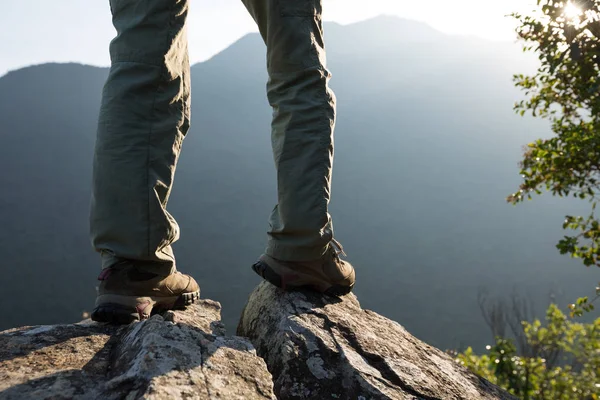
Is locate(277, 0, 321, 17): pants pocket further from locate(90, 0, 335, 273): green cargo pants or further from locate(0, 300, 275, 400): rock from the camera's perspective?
locate(0, 300, 275, 400): rock

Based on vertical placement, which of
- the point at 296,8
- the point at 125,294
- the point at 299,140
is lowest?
the point at 125,294

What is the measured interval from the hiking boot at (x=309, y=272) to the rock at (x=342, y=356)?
38 millimetres

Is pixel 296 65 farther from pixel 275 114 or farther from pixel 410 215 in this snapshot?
pixel 410 215

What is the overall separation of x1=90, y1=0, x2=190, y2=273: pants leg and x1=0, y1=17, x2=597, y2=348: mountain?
3695 centimetres

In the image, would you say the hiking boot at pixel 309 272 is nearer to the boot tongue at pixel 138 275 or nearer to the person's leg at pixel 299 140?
the person's leg at pixel 299 140

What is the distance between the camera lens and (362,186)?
5812 cm

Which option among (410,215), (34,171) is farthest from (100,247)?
(410,215)

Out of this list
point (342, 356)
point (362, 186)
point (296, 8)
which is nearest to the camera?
point (342, 356)

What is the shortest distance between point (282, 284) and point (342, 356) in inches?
14.1

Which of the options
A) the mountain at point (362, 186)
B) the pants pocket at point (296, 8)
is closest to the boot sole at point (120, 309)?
the pants pocket at point (296, 8)

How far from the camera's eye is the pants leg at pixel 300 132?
5.01 feet

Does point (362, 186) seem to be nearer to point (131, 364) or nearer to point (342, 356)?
point (342, 356)

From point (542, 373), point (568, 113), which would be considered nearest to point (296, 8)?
point (568, 113)

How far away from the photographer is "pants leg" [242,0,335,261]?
5.01 ft
